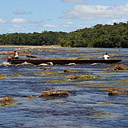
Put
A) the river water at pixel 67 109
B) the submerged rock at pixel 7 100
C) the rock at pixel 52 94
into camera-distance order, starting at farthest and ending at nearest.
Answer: the rock at pixel 52 94 → the submerged rock at pixel 7 100 → the river water at pixel 67 109

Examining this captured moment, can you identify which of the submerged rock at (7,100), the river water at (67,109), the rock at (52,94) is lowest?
the river water at (67,109)

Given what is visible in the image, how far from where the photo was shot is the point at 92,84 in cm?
3316

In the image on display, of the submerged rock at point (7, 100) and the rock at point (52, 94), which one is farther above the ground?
the rock at point (52, 94)

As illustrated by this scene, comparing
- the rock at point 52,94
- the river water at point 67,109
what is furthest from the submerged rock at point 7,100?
the rock at point 52,94

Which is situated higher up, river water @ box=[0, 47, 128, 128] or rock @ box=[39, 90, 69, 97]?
rock @ box=[39, 90, 69, 97]

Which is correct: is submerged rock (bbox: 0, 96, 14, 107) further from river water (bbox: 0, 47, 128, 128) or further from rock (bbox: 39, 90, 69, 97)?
rock (bbox: 39, 90, 69, 97)

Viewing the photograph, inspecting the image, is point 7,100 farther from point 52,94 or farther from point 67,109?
point 67,109

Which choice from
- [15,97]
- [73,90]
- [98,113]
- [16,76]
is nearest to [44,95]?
[15,97]

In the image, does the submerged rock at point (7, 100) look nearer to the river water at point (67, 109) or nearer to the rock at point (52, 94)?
the river water at point (67, 109)

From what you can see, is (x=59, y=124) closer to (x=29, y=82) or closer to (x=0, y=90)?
(x=0, y=90)

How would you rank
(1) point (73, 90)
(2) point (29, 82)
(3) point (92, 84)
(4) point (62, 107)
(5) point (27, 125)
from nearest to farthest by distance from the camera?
(5) point (27, 125) < (4) point (62, 107) < (1) point (73, 90) < (3) point (92, 84) < (2) point (29, 82)

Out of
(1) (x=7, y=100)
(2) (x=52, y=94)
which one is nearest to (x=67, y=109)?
(2) (x=52, y=94)

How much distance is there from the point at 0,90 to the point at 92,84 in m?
8.21

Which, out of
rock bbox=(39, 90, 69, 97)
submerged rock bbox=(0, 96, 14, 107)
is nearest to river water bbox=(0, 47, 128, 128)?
submerged rock bbox=(0, 96, 14, 107)
